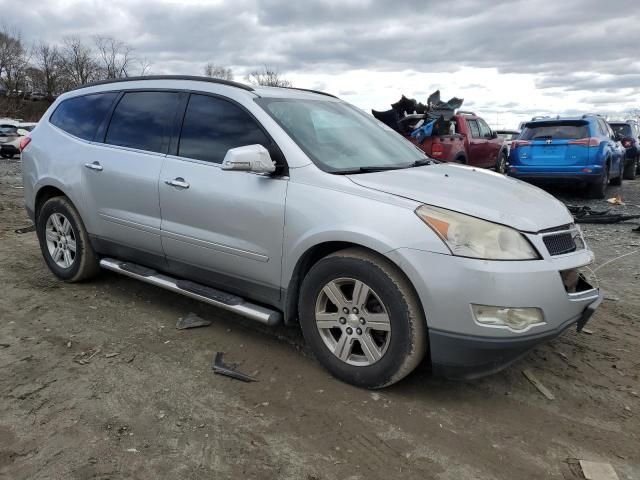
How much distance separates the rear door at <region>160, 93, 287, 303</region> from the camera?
135 inches

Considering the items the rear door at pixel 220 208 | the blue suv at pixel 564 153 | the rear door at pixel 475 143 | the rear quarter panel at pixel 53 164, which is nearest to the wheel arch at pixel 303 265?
the rear door at pixel 220 208

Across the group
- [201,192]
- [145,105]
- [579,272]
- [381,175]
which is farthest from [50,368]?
[579,272]

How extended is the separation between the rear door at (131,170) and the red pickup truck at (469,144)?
282 inches

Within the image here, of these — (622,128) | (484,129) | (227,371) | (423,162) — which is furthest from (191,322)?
(622,128)

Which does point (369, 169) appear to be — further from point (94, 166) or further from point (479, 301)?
point (94, 166)

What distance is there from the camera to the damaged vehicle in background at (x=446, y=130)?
1128 cm

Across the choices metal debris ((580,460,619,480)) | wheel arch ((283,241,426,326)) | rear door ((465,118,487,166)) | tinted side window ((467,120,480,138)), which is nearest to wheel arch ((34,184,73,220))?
wheel arch ((283,241,426,326))

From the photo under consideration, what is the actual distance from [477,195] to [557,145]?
8239mm

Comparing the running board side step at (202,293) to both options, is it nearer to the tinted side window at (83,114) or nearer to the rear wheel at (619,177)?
the tinted side window at (83,114)

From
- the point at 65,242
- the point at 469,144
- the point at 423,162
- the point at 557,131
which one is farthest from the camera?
the point at 469,144

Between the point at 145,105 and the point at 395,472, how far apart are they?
10.8 feet

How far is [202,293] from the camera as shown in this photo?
149 inches

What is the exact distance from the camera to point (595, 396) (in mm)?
3189

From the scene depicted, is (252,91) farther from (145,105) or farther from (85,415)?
(85,415)
